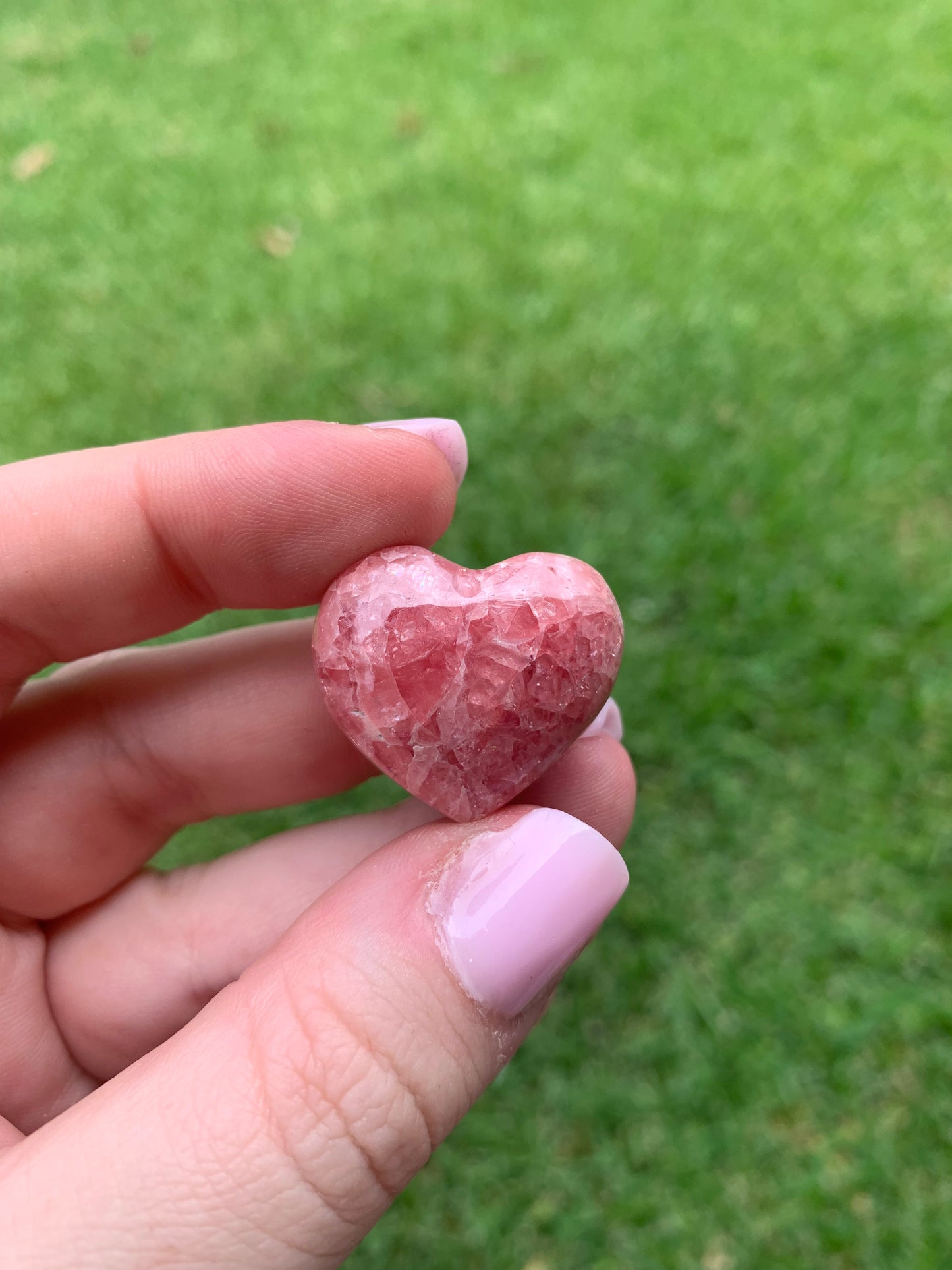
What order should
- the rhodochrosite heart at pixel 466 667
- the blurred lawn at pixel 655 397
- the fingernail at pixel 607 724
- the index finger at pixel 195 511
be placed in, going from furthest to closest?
the blurred lawn at pixel 655 397 < the fingernail at pixel 607 724 < the index finger at pixel 195 511 < the rhodochrosite heart at pixel 466 667

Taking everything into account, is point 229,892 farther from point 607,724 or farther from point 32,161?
point 32,161

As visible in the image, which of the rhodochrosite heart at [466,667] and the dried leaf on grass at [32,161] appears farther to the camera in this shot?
the dried leaf on grass at [32,161]

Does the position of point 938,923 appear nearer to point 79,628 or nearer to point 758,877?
point 758,877

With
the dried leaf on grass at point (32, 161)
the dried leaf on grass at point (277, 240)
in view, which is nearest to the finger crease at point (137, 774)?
the dried leaf on grass at point (277, 240)

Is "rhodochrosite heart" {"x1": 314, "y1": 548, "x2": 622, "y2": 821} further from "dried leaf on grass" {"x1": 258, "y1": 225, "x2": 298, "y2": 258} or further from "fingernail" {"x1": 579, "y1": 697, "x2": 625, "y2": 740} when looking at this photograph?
"dried leaf on grass" {"x1": 258, "y1": 225, "x2": 298, "y2": 258}

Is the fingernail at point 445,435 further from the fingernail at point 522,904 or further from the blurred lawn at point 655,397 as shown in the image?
the blurred lawn at point 655,397

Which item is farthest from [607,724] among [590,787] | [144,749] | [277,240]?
[277,240]

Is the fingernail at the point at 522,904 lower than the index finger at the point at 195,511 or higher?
lower
